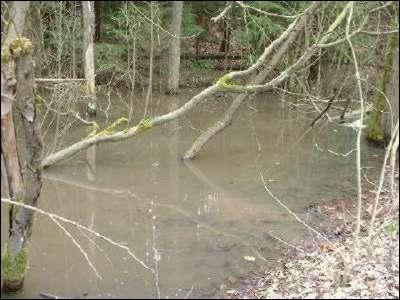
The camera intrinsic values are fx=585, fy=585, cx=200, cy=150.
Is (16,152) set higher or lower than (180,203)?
higher

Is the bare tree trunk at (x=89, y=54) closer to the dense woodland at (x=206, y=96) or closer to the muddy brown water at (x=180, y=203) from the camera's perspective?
the dense woodland at (x=206, y=96)

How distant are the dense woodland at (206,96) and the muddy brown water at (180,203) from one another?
0.22 m

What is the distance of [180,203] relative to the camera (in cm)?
1066

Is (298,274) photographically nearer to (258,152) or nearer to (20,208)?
(20,208)

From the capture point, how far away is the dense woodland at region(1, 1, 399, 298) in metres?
6.50

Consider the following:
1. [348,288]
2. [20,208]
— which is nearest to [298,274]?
[348,288]

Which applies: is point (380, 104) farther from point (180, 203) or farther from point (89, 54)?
point (89, 54)

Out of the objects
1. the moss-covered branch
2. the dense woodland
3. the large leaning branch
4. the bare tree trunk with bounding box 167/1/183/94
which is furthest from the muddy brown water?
the bare tree trunk with bounding box 167/1/183/94

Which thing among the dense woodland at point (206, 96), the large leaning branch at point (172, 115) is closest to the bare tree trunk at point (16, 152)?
the dense woodland at point (206, 96)

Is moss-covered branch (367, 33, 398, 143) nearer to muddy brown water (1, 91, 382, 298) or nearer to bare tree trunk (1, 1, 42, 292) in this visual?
muddy brown water (1, 91, 382, 298)

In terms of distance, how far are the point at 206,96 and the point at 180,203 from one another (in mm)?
2102

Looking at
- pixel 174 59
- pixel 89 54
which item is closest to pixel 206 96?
pixel 89 54

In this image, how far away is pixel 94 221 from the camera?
9680 mm

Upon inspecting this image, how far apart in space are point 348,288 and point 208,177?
235 inches
